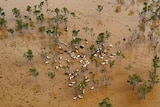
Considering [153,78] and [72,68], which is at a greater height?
[72,68]

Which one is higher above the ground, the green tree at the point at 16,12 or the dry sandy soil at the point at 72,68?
the green tree at the point at 16,12

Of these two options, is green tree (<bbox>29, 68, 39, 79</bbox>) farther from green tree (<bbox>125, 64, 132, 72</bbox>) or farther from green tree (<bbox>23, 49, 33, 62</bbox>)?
green tree (<bbox>125, 64, 132, 72</bbox>)

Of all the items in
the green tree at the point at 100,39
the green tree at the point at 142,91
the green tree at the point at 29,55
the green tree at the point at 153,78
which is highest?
the green tree at the point at 100,39

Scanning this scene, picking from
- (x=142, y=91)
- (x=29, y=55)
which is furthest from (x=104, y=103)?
(x=29, y=55)

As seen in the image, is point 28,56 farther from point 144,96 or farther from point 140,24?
point 140,24

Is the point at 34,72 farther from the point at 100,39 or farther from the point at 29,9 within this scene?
the point at 29,9

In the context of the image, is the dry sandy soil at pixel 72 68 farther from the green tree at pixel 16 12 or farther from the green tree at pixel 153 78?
the green tree at pixel 16 12

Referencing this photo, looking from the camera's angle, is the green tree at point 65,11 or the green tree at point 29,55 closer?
the green tree at point 29,55

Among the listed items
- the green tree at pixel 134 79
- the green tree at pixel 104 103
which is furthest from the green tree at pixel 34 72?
the green tree at pixel 134 79
